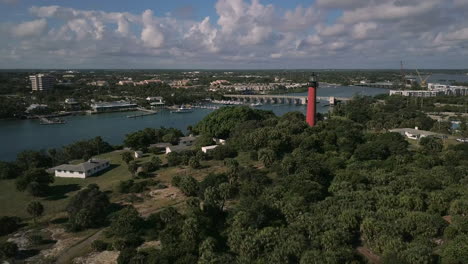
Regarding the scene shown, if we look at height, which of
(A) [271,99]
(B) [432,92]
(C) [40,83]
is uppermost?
(C) [40,83]

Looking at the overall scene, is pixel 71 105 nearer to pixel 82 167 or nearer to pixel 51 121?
pixel 51 121

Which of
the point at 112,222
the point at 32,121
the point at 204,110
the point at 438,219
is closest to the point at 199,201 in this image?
the point at 112,222

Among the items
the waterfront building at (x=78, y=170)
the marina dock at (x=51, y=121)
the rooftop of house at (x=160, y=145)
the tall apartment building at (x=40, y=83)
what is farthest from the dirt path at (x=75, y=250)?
the tall apartment building at (x=40, y=83)

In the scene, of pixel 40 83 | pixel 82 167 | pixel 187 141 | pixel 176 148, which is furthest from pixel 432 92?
pixel 40 83

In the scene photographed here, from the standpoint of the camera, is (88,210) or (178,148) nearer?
(88,210)

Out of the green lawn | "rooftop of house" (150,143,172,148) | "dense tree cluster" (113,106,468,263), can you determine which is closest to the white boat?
"rooftop of house" (150,143,172,148)

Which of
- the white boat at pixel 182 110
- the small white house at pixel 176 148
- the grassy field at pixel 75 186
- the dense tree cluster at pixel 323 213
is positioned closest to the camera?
the dense tree cluster at pixel 323 213

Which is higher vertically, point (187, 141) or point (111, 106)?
point (111, 106)

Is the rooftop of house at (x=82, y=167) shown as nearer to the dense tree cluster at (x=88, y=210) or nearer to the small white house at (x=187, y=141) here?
the dense tree cluster at (x=88, y=210)
